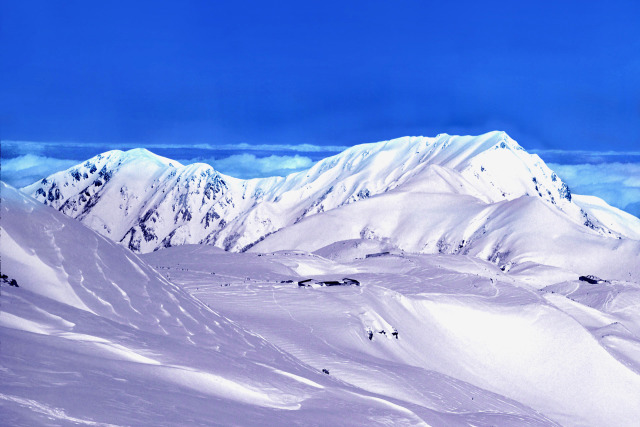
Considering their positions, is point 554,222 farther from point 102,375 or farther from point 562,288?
point 102,375

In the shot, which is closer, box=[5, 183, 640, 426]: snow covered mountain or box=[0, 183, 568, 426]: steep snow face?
box=[0, 183, 568, 426]: steep snow face

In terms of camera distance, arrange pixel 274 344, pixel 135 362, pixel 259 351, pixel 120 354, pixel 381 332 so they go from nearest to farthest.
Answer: pixel 135 362
pixel 120 354
pixel 259 351
pixel 274 344
pixel 381 332

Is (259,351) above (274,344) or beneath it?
beneath

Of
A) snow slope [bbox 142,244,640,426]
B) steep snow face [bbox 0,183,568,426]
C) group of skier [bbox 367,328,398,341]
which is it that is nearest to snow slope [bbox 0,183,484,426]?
steep snow face [bbox 0,183,568,426]

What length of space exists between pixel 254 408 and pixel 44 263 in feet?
22.2

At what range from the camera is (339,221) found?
606 feet

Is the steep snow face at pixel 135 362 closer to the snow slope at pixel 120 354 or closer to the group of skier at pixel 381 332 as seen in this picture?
the snow slope at pixel 120 354

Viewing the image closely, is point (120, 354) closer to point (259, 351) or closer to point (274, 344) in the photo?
point (259, 351)

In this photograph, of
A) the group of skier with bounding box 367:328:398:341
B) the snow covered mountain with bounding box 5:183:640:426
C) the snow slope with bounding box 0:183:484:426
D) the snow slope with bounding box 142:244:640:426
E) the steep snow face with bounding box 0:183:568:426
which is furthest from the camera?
the group of skier with bounding box 367:328:398:341

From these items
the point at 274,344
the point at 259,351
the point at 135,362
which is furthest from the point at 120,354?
the point at 274,344

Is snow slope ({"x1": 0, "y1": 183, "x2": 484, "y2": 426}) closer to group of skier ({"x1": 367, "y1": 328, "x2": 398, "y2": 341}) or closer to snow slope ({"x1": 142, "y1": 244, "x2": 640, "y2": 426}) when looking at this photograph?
snow slope ({"x1": 142, "y1": 244, "x2": 640, "y2": 426})

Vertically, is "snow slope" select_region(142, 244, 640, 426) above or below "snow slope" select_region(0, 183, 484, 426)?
above

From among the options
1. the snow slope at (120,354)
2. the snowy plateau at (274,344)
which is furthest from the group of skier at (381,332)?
the snow slope at (120,354)

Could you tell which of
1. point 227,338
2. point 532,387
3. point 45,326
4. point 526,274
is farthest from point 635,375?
point 526,274
